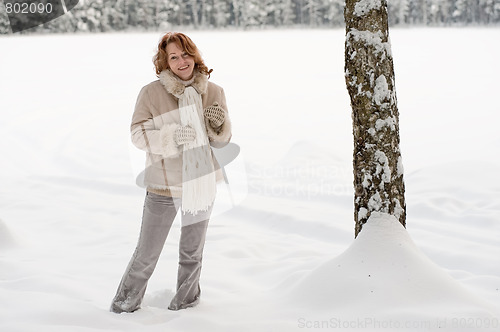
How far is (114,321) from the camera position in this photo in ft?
10.3

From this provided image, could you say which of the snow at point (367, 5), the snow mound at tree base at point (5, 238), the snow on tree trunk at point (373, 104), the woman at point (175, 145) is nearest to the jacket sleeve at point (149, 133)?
the woman at point (175, 145)

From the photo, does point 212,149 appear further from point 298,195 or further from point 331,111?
point 331,111

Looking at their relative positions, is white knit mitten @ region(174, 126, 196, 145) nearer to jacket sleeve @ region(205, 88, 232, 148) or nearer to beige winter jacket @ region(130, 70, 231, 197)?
beige winter jacket @ region(130, 70, 231, 197)

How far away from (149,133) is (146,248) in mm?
764

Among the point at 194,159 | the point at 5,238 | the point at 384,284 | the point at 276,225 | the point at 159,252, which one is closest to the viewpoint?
the point at 384,284

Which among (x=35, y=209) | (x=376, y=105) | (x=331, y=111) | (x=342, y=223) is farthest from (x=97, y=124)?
(x=376, y=105)

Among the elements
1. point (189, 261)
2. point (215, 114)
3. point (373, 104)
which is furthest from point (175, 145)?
point (373, 104)

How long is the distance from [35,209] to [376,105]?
5.51 meters

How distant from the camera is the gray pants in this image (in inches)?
130

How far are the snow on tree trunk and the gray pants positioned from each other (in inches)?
44.4

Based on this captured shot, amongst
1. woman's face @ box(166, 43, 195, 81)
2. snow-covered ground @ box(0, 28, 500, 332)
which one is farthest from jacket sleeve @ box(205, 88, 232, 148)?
snow-covered ground @ box(0, 28, 500, 332)

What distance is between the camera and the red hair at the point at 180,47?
125 inches

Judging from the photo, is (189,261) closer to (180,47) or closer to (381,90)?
(180,47)

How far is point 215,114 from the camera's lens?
3.30 metres
